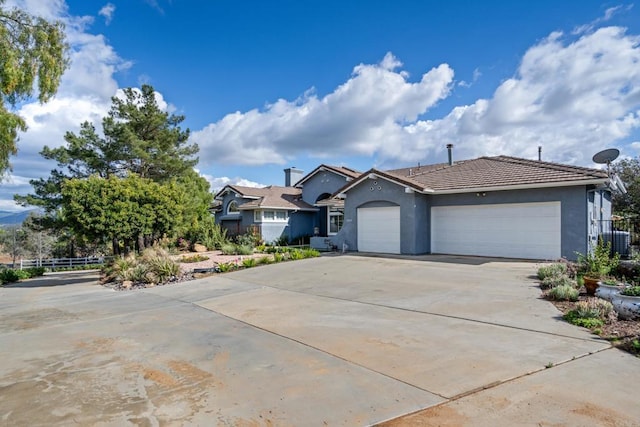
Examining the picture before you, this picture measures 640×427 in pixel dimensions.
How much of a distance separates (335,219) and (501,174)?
12.5m

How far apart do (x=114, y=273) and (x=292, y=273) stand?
7826 mm

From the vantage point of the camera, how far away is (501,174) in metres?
16.5

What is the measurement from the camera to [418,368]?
4727 mm

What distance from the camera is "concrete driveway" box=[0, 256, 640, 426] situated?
365 centimetres

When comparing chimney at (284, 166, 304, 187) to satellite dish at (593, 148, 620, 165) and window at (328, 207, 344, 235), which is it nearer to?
window at (328, 207, 344, 235)

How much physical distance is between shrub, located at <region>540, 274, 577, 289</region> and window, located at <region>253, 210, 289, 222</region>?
1944 cm

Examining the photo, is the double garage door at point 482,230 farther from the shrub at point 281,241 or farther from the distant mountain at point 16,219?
the distant mountain at point 16,219

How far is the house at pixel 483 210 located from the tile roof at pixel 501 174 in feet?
0.11

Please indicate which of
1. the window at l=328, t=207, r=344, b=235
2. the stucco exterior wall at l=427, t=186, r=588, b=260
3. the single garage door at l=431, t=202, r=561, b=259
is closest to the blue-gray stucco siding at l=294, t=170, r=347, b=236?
the window at l=328, t=207, r=344, b=235

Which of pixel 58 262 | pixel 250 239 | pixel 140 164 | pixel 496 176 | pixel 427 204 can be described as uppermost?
pixel 140 164

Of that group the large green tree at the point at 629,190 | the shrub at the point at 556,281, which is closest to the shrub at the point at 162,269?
the shrub at the point at 556,281

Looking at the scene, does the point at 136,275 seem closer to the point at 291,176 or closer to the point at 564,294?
the point at 564,294

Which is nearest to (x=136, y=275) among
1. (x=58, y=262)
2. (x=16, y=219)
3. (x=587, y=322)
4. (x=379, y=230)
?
(x=379, y=230)

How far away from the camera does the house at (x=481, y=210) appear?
14164mm
